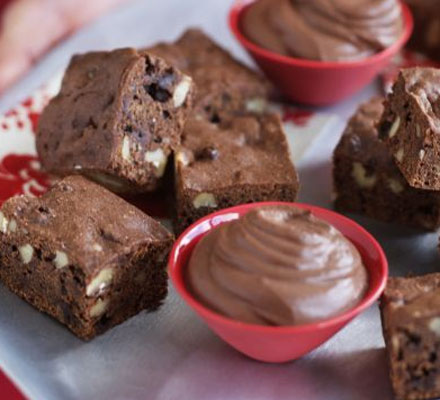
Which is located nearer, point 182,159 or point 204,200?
point 204,200

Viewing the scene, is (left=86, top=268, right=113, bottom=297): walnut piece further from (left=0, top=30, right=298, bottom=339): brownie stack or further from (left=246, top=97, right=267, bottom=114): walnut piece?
(left=246, top=97, right=267, bottom=114): walnut piece

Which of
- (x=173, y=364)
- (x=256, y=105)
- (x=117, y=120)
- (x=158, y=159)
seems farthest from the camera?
(x=256, y=105)

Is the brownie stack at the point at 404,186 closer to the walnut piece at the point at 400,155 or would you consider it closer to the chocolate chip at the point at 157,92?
the walnut piece at the point at 400,155

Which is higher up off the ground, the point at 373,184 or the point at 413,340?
the point at 413,340

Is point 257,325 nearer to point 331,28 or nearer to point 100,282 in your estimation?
point 100,282

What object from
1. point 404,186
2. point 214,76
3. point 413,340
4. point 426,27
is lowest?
point 426,27

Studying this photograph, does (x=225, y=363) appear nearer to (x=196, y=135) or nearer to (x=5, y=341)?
(x=5, y=341)

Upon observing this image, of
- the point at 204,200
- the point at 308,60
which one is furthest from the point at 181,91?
the point at 308,60

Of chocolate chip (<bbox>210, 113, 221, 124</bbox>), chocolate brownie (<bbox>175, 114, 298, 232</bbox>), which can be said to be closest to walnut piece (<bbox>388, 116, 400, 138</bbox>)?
chocolate brownie (<bbox>175, 114, 298, 232</bbox>)
